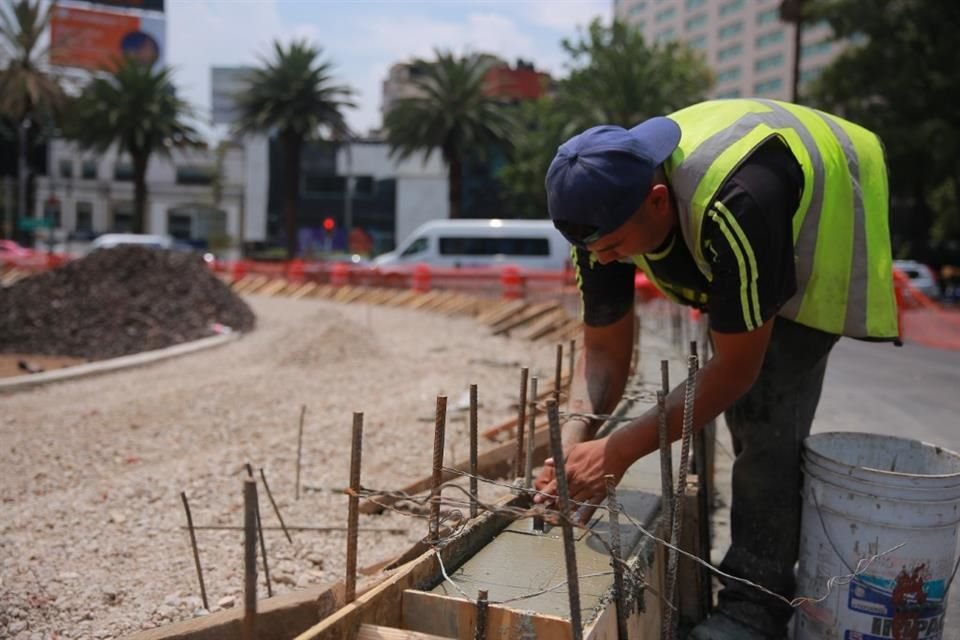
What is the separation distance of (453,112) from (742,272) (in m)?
35.1

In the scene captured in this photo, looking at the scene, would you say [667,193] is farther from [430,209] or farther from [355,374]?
[430,209]

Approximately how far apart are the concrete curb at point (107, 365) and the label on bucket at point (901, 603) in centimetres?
771

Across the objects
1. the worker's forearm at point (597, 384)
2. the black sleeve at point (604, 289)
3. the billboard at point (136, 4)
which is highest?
the billboard at point (136, 4)

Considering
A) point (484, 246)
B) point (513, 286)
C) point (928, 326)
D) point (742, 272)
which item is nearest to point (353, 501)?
point (742, 272)

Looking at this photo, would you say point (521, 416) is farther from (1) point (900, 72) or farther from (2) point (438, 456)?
(1) point (900, 72)

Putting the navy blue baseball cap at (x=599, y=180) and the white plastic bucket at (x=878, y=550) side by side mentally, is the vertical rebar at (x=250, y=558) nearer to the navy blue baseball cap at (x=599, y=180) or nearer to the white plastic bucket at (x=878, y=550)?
the navy blue baseball cap at (x=599, y=180)

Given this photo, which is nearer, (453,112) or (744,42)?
(453,112)

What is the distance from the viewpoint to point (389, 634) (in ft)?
6.49

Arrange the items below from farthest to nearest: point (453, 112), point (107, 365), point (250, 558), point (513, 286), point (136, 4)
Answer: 1. point (136, 4)
2. point (453, 112)
3. point (513, 286)
4. point (107, 365)
5. point (250, 558)

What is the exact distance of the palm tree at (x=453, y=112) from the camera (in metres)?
36.2

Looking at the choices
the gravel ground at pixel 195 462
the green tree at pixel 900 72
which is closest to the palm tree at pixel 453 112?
the green tree at pixel 900 72

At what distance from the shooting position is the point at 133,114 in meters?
38.7

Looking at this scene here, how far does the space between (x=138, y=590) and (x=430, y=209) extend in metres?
52.2

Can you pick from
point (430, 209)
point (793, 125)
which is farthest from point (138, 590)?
point (430, 209)
